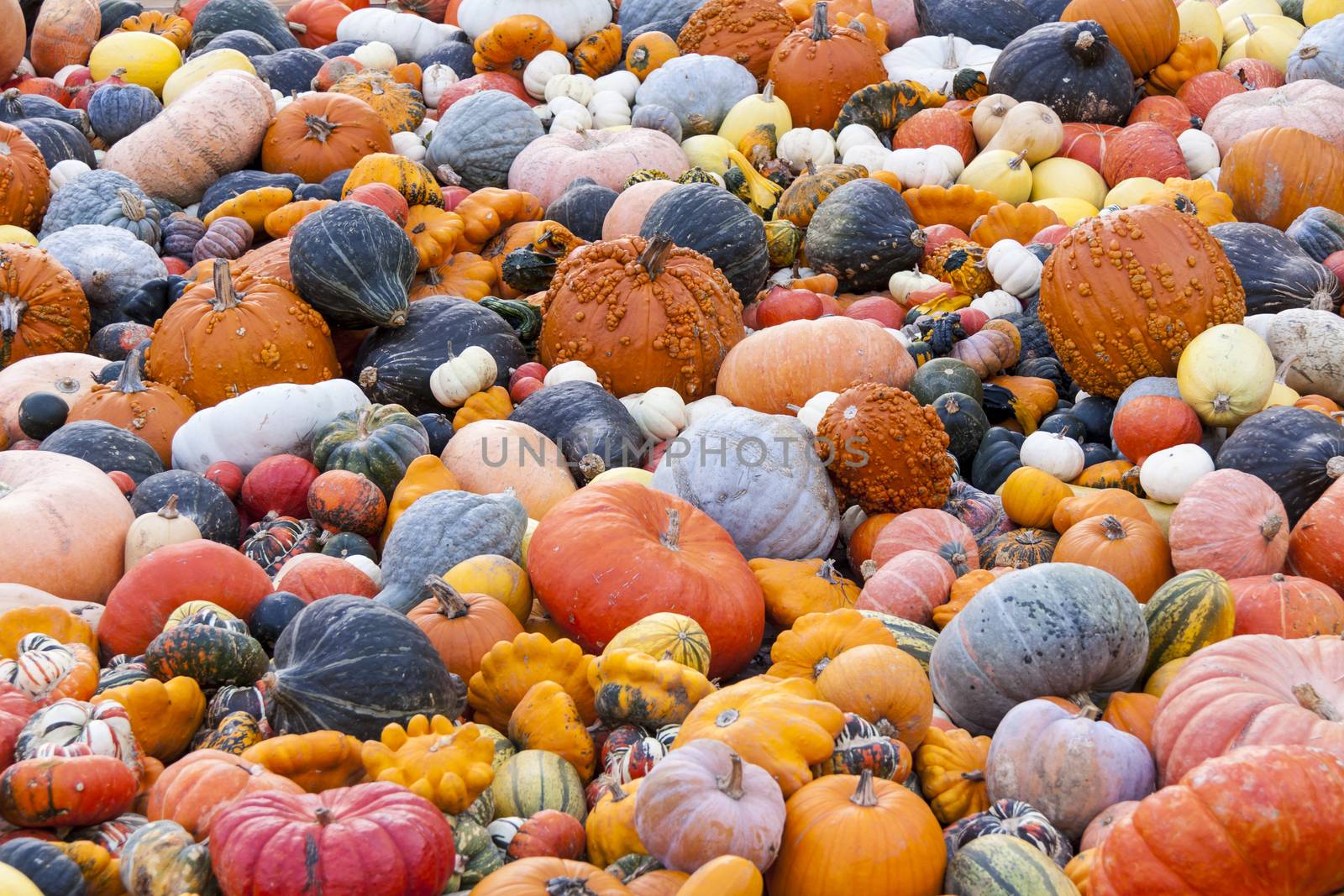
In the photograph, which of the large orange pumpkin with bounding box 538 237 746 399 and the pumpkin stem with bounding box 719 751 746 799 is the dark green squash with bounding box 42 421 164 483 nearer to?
the large orange pumpkin with bounding box 538 237 746 399

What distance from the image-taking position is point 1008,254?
629cm

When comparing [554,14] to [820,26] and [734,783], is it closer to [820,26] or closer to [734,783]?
[820,26]

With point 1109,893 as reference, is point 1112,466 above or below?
below

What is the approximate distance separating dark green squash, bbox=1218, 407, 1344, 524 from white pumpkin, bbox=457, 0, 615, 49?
583 cm

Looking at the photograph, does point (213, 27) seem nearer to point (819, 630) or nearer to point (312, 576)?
point (312, 576)

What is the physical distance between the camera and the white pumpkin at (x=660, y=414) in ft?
18.0

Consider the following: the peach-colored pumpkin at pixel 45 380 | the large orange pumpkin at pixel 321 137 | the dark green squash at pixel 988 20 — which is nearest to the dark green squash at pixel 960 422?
the peach-colored pumpkin at pixel 45 380

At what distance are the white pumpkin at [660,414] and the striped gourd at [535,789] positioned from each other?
2.43 metres

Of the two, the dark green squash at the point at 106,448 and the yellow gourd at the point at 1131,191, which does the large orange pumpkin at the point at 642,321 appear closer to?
the dark green squash at the point at 106,448

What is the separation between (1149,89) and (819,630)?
234 inches

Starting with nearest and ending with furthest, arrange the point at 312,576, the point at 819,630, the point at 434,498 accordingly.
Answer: the point at 819,630 < the point at 312,576 < the point at 434,498

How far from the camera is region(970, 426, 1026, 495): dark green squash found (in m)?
5.18

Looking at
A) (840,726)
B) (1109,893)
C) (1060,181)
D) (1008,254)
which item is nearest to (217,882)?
(840,726)

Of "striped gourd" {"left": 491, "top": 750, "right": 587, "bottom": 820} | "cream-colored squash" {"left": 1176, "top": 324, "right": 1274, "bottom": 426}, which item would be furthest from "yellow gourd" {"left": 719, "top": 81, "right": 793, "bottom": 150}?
"striped gourd" {"left": 491, "top": 750, "right": 587, "bottom": 820}
